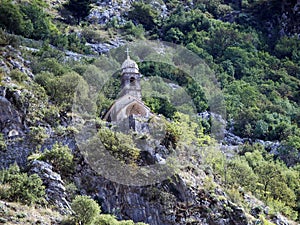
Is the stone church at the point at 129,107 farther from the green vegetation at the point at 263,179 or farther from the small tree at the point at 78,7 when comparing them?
the small tree at the point at 78,7

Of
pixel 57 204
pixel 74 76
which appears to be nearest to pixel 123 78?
pixel 74 76

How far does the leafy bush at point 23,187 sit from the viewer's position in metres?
28.5

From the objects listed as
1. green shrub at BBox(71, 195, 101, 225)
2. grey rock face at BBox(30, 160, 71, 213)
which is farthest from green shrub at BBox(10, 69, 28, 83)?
green shrub at BBox(71, 195, 101, 225)

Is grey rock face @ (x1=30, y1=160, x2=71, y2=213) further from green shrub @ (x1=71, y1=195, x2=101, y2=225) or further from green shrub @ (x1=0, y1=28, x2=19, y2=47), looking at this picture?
green shrub @ (x1=0, y1=28, x2=19, y2=47)

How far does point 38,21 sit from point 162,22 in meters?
21.2

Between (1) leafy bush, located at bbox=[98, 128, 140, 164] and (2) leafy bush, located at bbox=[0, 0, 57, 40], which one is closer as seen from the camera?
(1) leafy bush, located at bbox=[98, 128, 140, 164]

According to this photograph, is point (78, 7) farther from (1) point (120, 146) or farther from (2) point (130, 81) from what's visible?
(1) point (120, 146)

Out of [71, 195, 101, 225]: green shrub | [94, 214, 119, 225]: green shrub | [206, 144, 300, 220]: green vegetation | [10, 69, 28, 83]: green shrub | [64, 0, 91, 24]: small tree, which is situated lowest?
[206, 144, 300, 220]: green vegetation

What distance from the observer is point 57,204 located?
29.5 metres

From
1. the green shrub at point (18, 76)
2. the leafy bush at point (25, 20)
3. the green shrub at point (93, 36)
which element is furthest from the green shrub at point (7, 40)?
the green shrub at point (93, 36)

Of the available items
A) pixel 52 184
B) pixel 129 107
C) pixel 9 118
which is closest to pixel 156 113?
pixel 129 107

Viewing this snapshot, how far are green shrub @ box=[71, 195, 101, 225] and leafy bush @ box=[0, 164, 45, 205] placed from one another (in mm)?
1976

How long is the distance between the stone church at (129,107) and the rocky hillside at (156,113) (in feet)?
2.76

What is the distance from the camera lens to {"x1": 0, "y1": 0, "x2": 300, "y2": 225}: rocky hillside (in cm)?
3234
